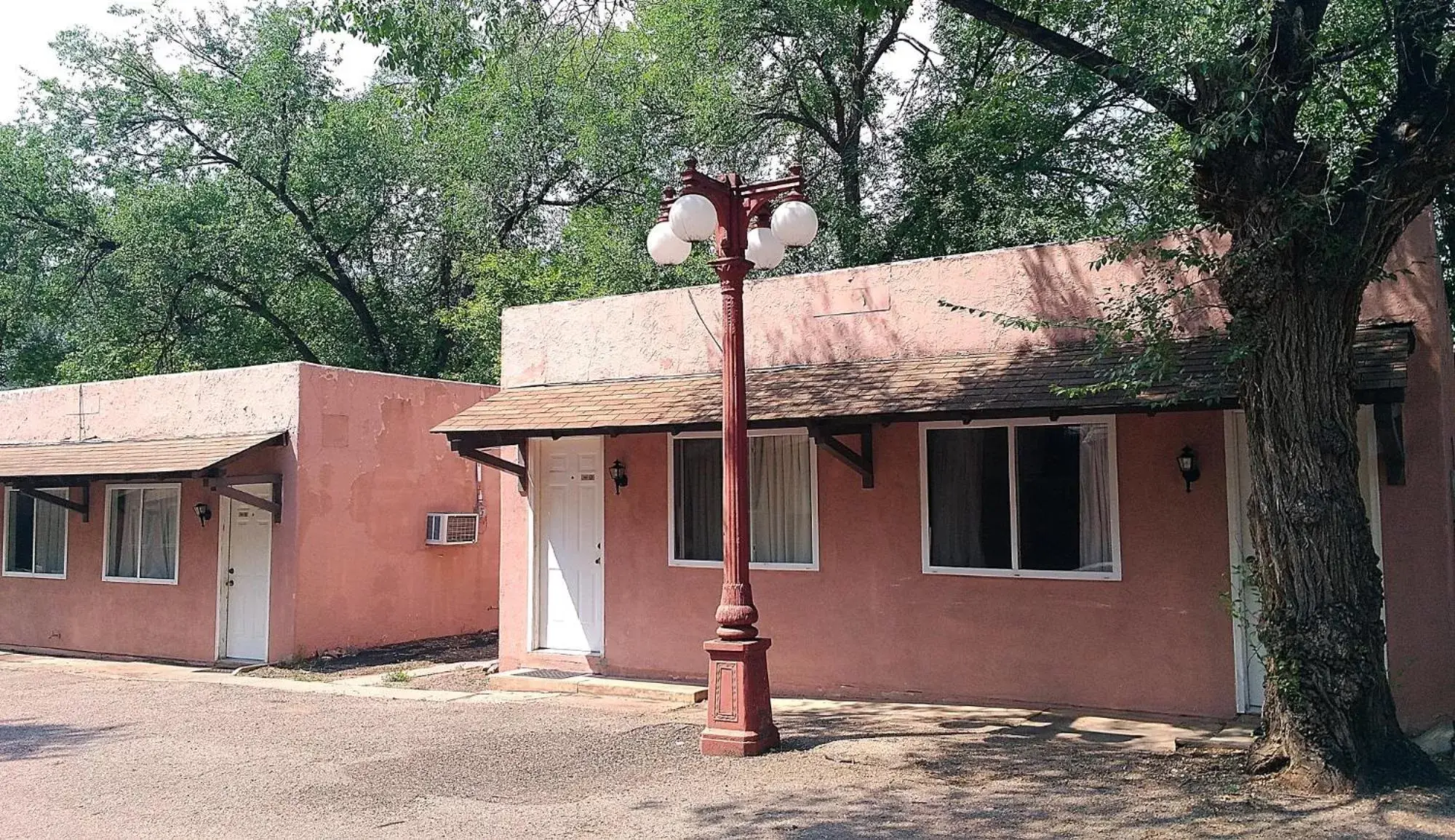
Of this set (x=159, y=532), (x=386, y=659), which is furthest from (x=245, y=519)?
(x=386, y=659)

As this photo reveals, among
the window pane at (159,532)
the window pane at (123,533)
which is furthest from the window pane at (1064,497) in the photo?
the window pane at (123,533)

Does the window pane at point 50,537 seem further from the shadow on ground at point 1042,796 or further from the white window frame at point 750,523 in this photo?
the shadow on ground at point 1042,796

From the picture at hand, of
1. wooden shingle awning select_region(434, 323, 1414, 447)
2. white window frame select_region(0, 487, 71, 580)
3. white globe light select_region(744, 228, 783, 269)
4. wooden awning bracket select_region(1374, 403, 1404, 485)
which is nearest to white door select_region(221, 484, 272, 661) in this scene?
white window frame select_region(0, 487, 71, 580)

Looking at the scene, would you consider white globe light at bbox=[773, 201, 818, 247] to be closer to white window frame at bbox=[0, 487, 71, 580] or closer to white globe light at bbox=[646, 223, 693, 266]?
white globe light at bbox=[646, 223, 693, 266]

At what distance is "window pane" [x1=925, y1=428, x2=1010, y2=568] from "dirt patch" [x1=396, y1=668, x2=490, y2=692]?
5.23 metres

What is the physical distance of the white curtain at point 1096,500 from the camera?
9.65 meters

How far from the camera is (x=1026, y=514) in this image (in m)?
9.96

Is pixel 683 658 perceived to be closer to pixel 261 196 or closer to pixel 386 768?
pixel 386 768

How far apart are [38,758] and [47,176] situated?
2034 cm

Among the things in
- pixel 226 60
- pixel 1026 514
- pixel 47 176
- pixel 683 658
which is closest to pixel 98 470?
pixel 683 658

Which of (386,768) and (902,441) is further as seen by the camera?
(902,441)

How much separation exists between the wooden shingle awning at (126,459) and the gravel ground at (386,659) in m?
2.57

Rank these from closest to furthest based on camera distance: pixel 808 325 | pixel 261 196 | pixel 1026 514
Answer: pixel 1026 514
pixel 808 325
pixel 261 196

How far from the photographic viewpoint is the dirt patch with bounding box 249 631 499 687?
45.4 feet
